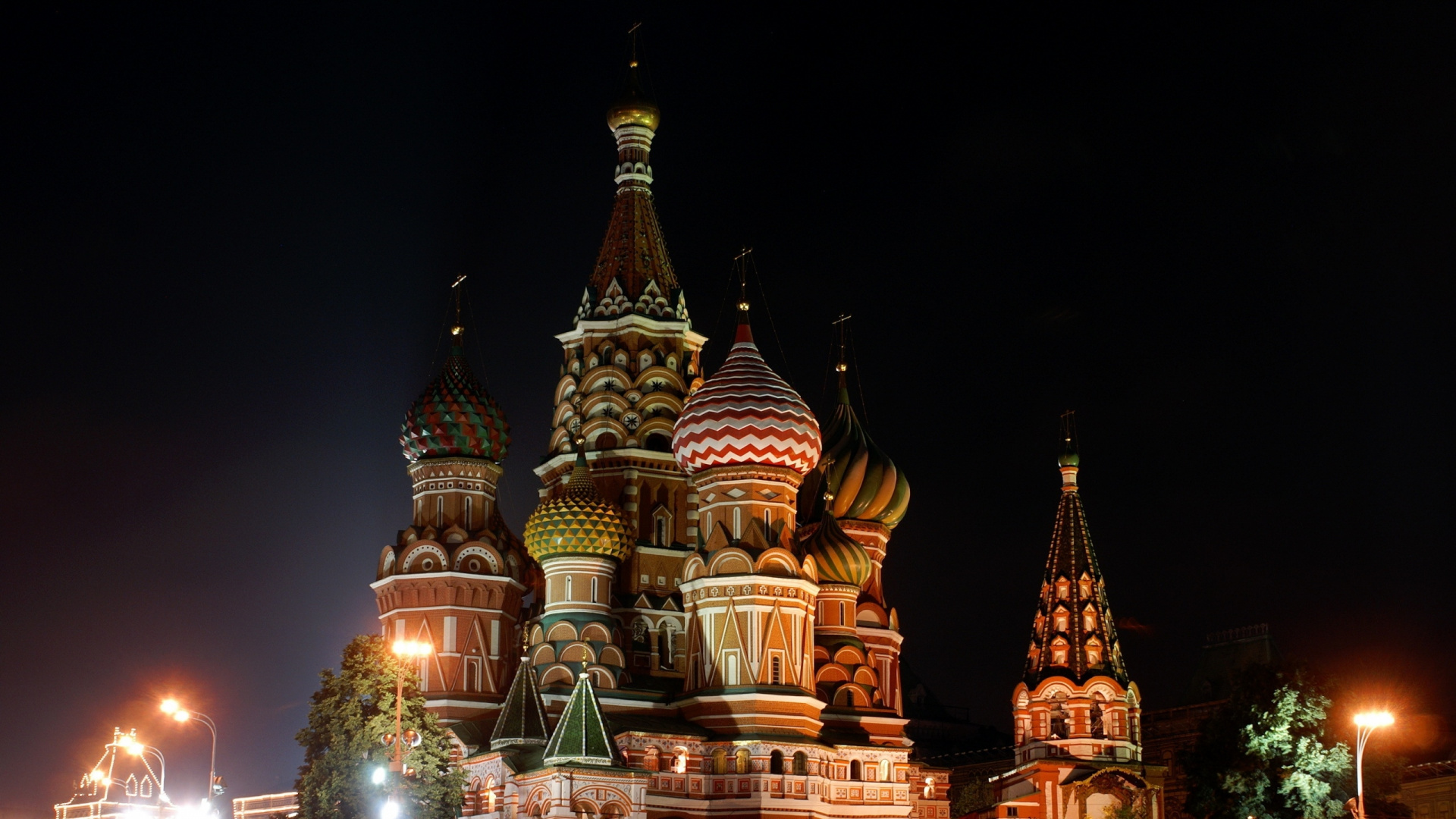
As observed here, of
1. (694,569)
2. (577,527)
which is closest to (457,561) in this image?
(577,527)

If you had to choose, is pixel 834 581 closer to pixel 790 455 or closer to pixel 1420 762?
pixel 790 455

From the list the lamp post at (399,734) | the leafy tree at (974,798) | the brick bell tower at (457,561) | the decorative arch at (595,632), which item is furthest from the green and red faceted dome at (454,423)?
the leafy tree at (974,798)

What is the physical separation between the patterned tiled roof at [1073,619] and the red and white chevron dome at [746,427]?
347 inches

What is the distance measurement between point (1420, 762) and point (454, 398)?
87.0ft

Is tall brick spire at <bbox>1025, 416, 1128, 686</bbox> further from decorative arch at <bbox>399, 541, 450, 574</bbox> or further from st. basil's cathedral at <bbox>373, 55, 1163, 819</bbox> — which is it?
decorative arch at <bbox>399, 541, 450, 574</bbox>

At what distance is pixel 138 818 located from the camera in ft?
107

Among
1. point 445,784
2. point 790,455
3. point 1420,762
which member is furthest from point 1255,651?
point 445,784

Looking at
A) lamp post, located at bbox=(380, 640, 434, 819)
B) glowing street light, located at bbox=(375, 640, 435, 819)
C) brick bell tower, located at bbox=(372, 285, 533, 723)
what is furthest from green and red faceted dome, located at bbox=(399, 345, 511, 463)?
lamp post, located at bbox=(380, 640, 434, 819)

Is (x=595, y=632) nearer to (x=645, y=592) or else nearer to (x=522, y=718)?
(x=645, y=592)

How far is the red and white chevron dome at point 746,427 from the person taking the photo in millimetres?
39000

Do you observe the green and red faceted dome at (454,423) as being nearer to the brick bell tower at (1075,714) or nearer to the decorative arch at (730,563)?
the decorative arch at (730,563)

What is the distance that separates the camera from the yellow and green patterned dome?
3922cm

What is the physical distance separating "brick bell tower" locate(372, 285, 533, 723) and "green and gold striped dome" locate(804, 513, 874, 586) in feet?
21.9

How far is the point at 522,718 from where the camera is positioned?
35.5 m
